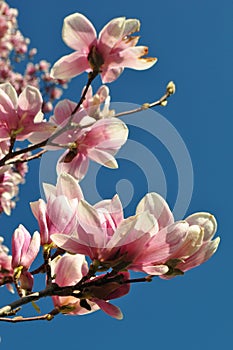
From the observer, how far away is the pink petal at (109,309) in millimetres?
745

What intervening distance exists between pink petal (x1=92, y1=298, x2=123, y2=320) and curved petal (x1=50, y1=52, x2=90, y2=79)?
1.95 feet

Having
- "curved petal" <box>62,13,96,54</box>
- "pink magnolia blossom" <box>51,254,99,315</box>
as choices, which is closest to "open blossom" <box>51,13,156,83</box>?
"curved petal" <box>62,13,96,54</box>

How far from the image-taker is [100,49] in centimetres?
113

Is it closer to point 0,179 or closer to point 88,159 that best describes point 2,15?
point 0,179

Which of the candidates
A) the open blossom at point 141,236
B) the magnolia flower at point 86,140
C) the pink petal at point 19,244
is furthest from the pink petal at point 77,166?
the open blossom at point 141,236

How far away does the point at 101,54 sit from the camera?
1136 mm

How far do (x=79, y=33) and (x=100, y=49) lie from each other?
0.06 m

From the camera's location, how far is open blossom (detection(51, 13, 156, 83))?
109 cm

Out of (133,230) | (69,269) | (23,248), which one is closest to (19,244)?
(23,248)

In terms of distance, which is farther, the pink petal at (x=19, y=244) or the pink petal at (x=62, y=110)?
the pink petal at (x=62, y=110)

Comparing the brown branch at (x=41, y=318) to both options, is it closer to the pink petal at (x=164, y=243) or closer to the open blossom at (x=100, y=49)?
the pink petal at (x=164, y=243)

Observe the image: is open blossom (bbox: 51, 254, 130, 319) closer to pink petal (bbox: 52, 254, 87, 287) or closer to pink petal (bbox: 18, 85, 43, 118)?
pink petal (bbox: 52, 254, 87, 287)

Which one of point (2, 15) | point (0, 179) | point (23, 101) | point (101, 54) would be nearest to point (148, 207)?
point (23, 101)

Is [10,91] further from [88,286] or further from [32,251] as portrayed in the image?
[88,286]
